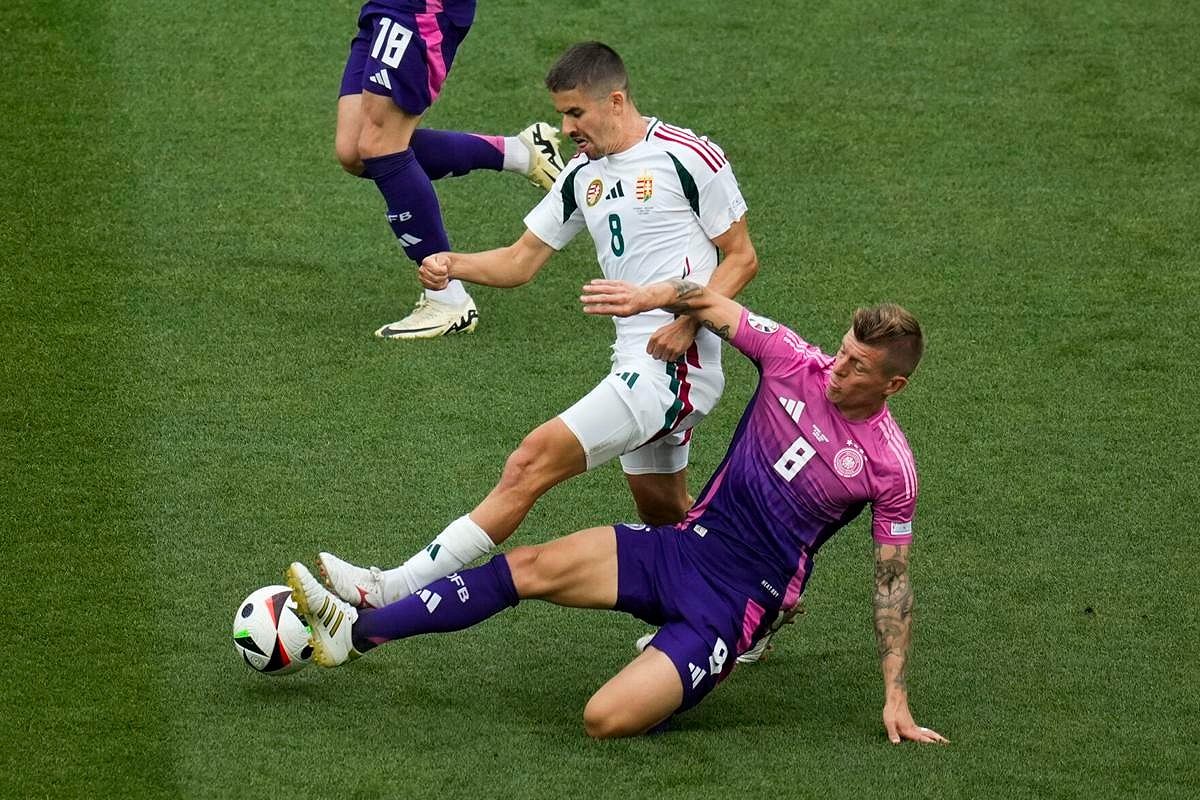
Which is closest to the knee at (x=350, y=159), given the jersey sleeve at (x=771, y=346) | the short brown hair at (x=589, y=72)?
the short brown hair at (x=589, y=72)

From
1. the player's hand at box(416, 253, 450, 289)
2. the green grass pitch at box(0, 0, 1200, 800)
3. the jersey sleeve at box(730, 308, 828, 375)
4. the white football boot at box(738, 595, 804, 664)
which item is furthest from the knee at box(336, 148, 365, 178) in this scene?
the white football boot at box(738, 595, 804, 664)

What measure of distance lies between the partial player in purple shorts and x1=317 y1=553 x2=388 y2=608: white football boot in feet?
8.27

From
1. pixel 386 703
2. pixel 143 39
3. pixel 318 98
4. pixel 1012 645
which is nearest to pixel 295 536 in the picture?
pixel 386 703

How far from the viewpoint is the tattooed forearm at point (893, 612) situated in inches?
207

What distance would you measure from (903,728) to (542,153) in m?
3.97

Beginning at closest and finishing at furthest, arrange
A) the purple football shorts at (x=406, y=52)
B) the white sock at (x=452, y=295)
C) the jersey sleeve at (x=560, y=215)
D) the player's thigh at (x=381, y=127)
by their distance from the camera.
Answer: the jersey sleeve at (x=560, y=215) < the purple football shorts at (x=406, y=52) < the player's thigh at (x=381, y=127) < the white sock at (x=452, y=295)

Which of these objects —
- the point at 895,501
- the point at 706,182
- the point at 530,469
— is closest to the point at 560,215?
the point at 706,182

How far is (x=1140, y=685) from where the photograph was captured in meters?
5.70

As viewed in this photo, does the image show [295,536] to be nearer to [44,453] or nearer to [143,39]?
[44,453]

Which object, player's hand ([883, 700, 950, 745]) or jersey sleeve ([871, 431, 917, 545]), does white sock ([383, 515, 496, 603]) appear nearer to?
jersey sleeve ([871, 431, 917, 545])

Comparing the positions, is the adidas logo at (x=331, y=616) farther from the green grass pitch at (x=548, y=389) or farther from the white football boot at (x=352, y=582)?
the green grass pitch at (x=548, y=389)

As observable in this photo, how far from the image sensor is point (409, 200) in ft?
25.5

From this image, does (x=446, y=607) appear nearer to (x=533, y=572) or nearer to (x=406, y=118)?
(x=533, y=572)

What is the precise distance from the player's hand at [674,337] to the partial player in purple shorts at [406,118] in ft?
7.60
